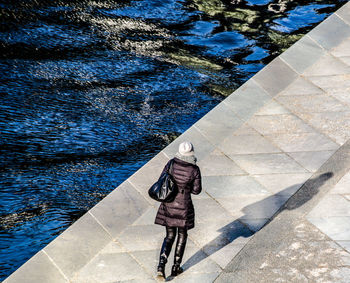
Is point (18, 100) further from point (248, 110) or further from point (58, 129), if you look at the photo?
point (248, 110)

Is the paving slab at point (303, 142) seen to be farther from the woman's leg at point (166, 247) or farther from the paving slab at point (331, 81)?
the woman's leg at point (166, 247)

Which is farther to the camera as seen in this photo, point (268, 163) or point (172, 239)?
point (268, 163)

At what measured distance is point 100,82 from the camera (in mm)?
12672

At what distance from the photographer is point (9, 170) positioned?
9953mm

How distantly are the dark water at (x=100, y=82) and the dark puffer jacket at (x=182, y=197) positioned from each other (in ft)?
10.4

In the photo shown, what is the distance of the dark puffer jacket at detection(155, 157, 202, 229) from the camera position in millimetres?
5877

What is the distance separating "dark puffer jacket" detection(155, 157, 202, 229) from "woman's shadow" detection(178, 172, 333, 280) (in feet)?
2.70

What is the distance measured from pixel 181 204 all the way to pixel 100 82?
7.20 m

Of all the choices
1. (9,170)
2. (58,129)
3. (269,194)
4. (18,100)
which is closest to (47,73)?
(18,100)

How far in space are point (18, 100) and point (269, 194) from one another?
630cm

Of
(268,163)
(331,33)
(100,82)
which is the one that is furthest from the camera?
(100,82)

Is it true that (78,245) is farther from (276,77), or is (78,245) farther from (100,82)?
(100,82)

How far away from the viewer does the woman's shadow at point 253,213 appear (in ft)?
22.4

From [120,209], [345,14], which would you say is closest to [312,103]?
[345,14]
